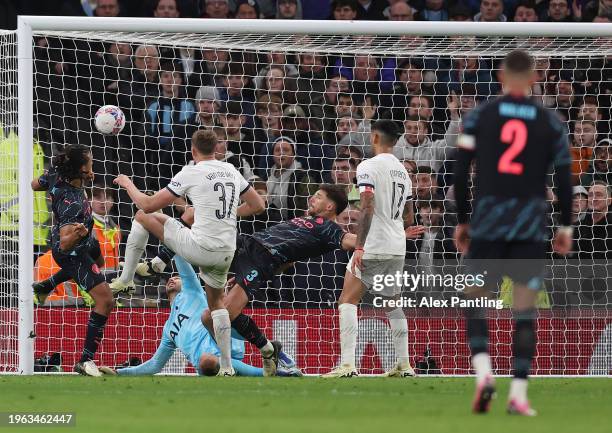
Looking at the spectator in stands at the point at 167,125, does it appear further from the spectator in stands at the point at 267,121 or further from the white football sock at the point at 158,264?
the white football sock at the point at 158,264

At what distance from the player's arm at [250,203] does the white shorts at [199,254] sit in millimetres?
431

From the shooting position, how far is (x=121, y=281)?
12133mm

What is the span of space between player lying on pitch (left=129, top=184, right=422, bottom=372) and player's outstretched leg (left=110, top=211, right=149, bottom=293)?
10.7 inches

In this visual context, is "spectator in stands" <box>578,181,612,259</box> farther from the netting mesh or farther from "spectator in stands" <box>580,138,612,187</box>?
the netting mesh

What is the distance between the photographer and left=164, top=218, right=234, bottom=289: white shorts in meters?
11.1

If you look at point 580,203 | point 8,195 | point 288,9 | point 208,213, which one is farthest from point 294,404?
point 288,9

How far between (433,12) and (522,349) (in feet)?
33.7

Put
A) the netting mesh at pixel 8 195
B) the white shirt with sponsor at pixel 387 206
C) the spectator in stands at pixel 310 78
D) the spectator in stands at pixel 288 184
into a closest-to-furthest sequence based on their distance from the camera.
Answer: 1. the white shirt with sponsor at pixel 387 206
2. the netting mesh at pixel 8 195
3. the spectator in stands at pixel 288 184
4. the spectator in stands at pixel 310 78

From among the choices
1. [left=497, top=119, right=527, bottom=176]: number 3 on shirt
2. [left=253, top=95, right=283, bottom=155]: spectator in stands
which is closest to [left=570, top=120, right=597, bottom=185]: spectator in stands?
[left=253, top=95, right=283, bottom=155]: spectator in stands

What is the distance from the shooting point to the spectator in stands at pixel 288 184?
548 inches

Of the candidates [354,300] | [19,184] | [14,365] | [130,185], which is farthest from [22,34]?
[354,300]

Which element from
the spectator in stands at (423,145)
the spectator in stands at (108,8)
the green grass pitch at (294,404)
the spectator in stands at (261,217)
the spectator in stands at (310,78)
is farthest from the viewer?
the spectator in stands at (108,8)

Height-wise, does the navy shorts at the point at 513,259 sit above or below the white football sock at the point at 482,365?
above

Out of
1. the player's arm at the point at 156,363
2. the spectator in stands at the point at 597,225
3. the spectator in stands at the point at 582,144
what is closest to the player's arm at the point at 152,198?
the player's arm at the point at 156,363
